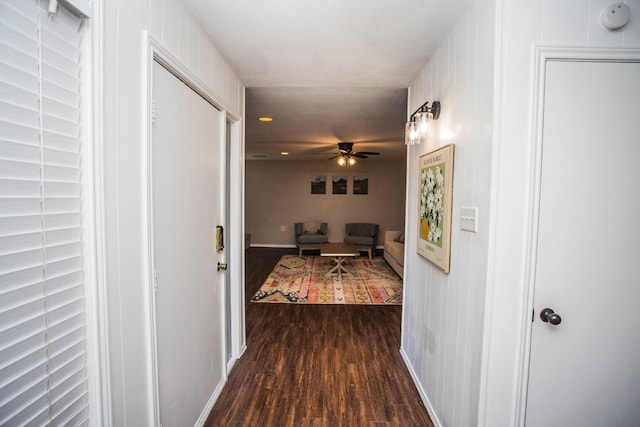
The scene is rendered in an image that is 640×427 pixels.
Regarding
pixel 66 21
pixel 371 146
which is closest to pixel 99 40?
pixel 66 21

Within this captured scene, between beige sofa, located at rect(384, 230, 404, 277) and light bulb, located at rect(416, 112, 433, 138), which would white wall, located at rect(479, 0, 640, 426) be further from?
beige sofa, located at rect(384, 230, 404, 277)

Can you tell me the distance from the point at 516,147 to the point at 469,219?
39 cm

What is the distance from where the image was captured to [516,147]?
127 centimetres

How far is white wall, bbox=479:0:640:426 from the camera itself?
1.25 metres

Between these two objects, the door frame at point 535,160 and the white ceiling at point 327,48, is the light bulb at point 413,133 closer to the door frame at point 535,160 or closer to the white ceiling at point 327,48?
the white ceiling at point 327,48

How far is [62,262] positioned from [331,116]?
328 cm

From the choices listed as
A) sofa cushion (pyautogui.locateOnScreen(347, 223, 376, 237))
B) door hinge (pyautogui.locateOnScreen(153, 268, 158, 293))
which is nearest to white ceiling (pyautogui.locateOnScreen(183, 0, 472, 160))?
door hinge (pyautogui.locateOnScreen(153, 268, 158, 293))

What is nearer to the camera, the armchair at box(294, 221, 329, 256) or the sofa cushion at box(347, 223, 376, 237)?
the armchair at box(294, 221, 329, 256)

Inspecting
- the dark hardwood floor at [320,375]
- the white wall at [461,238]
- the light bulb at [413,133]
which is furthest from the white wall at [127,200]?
the light bulb at [413,133]

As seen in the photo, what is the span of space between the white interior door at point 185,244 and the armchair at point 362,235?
219 inches

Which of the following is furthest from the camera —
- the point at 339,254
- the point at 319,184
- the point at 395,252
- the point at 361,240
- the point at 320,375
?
the point at 319,184

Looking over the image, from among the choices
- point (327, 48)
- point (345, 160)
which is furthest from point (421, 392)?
point (345, 160)

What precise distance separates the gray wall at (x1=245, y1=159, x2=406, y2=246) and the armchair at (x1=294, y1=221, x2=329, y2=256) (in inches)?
10.7

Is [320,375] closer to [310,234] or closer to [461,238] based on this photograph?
[461,238]
